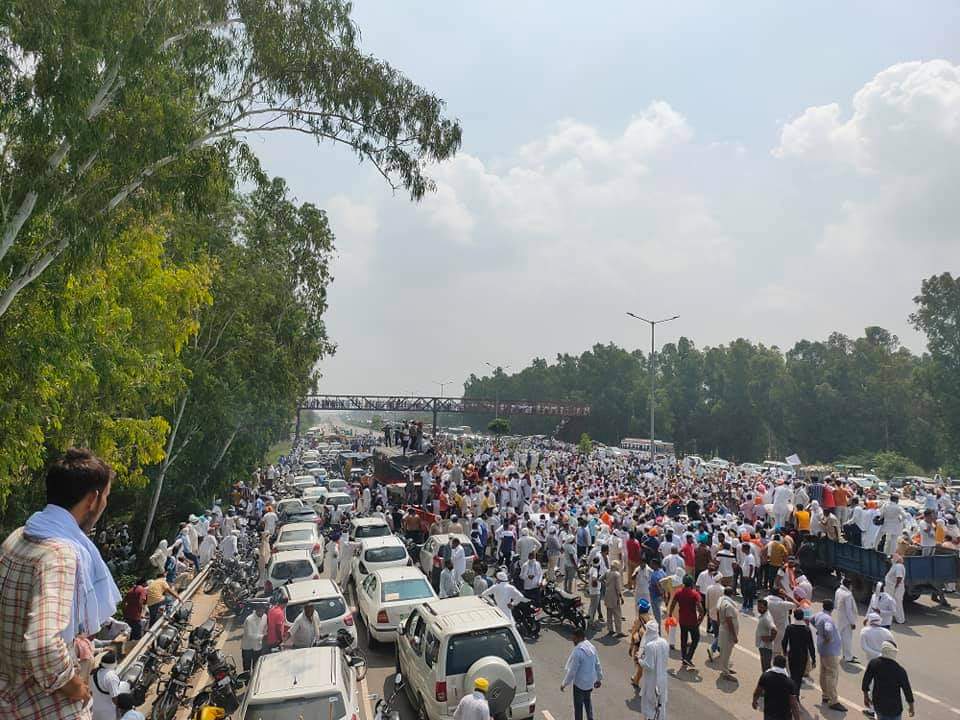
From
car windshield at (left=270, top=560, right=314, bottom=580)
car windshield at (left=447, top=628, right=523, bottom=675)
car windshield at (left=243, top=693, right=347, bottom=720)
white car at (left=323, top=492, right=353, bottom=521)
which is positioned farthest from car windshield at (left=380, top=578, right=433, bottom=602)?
white car at (left=323, top=492, right=353, bottom=521)

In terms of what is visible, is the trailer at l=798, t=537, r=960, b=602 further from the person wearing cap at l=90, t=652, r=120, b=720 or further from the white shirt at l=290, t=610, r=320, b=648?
the person wearing cap at l=90, t=652, r=120, b=720

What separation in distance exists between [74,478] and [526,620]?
1168cm

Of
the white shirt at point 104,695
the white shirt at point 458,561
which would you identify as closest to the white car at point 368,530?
the white shirt at point 458,561

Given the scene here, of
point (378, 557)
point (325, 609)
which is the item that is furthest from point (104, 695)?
point (378, 557)

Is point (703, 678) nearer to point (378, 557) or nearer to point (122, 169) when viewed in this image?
point (378, 557)

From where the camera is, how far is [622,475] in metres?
38.4

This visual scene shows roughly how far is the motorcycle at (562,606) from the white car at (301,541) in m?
5.99

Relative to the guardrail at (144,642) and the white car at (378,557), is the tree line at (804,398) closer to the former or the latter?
the white car at (378,557)

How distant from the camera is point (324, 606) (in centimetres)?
1111

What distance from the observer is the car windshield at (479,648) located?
7.98 m

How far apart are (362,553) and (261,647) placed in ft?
16.9

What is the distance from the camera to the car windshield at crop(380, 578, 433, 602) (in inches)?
476

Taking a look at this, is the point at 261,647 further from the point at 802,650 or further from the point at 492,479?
the point at 492,479

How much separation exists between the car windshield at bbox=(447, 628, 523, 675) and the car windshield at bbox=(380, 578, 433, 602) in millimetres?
4212
